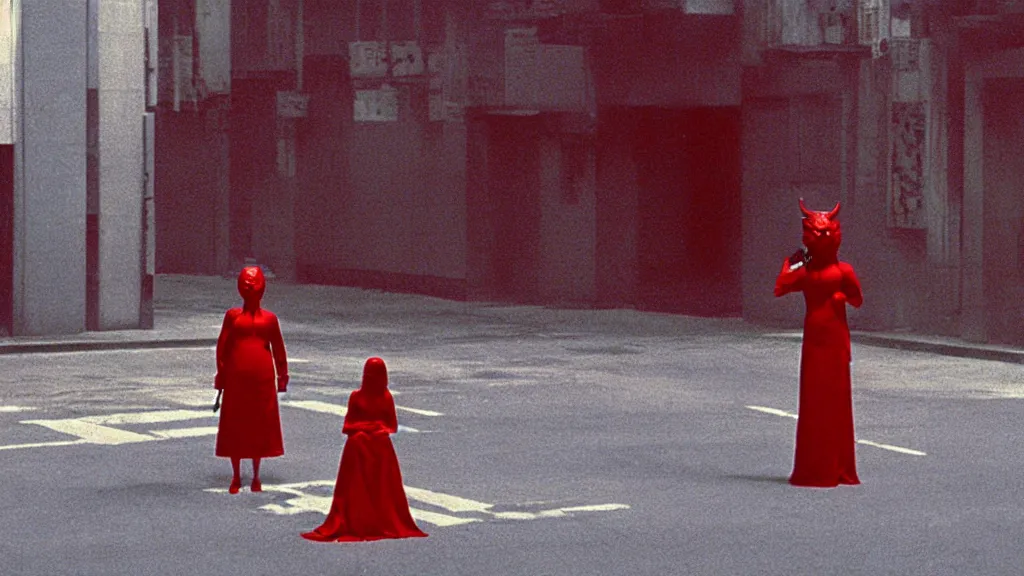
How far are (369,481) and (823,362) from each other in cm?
388

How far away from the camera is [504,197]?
35688mm

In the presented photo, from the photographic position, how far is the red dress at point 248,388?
1385 cm

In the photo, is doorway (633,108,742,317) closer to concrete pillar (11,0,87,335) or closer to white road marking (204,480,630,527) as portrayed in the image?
concrete pillar (11,0,87,335)

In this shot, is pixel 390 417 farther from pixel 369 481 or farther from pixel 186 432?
pixel 186 432

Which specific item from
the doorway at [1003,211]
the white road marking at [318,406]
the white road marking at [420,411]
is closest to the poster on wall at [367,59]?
the doorway at [1003,211]

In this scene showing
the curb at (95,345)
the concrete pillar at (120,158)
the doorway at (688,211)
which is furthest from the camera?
the doorway at (688,211)

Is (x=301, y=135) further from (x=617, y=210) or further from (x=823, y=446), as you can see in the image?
(x=823, y=446)

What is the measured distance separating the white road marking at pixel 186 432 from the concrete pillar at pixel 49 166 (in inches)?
413

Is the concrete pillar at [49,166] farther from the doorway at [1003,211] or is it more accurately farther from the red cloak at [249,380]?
the red cloak at [249,380]

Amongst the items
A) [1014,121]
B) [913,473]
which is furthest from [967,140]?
[913,473]

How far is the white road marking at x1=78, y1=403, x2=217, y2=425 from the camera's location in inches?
709

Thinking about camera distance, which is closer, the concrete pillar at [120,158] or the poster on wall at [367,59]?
the concrete pillar at [120,158]

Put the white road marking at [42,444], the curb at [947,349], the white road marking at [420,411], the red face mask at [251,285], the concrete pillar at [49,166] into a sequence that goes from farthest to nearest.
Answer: the concrete pillar at [49,166]
the curb at [947,349]
the white road marking at [420,411]
the white road marking at [42,444]
the red face mask at [251,285]

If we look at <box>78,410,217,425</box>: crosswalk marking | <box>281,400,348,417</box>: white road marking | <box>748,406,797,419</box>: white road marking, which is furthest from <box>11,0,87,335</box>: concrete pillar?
<box>748,406,797,419</box>: white road marking
